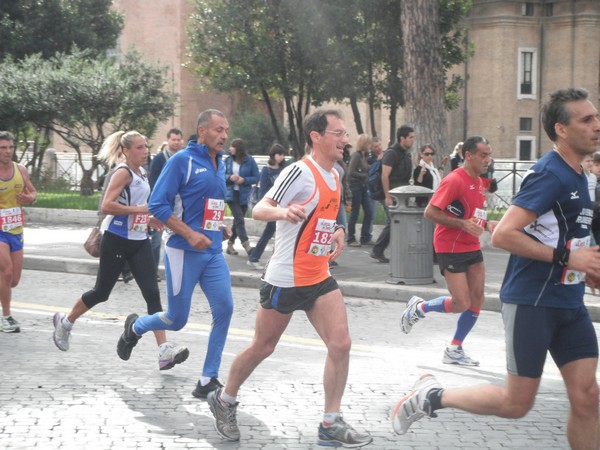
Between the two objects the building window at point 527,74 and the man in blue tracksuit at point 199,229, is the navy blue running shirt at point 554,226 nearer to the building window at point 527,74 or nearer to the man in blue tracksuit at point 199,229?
the man in blue tracksuit at point 199,229

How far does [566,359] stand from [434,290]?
677 centimetres

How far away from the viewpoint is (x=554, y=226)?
4.46 metres

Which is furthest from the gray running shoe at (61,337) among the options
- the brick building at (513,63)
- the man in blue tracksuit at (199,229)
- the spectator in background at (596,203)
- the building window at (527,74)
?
the building window at (527,74)

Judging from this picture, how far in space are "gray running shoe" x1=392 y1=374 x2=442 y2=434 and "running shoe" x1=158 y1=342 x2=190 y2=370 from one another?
7.36ft

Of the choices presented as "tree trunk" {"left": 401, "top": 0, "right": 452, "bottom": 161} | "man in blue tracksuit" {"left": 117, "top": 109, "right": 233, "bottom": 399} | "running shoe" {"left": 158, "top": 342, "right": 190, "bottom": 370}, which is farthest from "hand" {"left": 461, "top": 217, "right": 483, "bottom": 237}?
"tree trunk" {"left": 401, "top": 0, "right": 452, "bottom": 161}

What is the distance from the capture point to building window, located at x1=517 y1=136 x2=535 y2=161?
4844 cm

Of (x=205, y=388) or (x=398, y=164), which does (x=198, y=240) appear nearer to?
(x=205, y=388)

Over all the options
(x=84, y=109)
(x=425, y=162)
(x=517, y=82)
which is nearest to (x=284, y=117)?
(x=517, y=82)

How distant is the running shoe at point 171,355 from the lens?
704cm

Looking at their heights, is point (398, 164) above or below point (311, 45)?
below

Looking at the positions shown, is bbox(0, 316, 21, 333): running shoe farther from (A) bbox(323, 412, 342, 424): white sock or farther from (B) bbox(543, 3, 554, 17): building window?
(B) bbox(543, 3, 554, 17): building window

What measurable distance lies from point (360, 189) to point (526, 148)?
3403 cm

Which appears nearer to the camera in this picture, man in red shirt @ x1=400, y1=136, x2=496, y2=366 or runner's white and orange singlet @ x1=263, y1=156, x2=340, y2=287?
runner's white and orange singlet @ x1=263, y1=156, x2=340, y2=287

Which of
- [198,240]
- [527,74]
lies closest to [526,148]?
[527,74]
